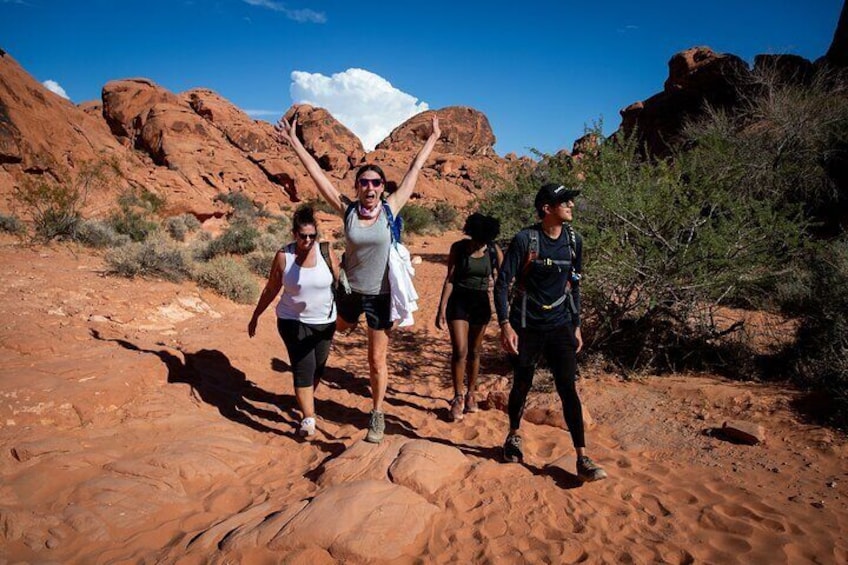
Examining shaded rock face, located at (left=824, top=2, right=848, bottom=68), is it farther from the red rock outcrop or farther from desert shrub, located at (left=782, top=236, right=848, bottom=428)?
desert shrub, located at (left=782, top=236, right=848, bottom=428)

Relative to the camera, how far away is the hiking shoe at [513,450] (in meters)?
3.16

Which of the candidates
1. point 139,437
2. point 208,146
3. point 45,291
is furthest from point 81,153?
point 139,437

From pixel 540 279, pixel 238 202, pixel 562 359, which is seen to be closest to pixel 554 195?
pixel 540 279

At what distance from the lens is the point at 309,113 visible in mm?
47719

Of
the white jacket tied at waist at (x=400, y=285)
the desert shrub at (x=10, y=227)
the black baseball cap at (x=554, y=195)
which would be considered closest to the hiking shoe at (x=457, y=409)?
the white jacket tied at waist at (x=400, y=285)

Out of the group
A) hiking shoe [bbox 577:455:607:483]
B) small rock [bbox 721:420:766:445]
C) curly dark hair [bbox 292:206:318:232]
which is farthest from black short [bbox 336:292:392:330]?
small rock [bbox 721:420:766:445]

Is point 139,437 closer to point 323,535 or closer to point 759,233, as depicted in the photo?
point 323,535

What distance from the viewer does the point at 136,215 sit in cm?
1480

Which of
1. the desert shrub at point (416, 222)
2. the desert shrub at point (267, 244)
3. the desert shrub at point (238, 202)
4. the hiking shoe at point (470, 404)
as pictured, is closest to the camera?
the hiking shoe at point (470, 404)

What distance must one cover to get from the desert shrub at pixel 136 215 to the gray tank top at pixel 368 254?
11793 mm

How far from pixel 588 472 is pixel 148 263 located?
305 inches

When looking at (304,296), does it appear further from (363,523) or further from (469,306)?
(363,523)

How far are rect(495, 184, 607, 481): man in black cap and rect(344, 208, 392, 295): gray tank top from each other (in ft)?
2.63

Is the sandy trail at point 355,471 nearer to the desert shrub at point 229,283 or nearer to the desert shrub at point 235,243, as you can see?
the desert shrub at point 229,283
